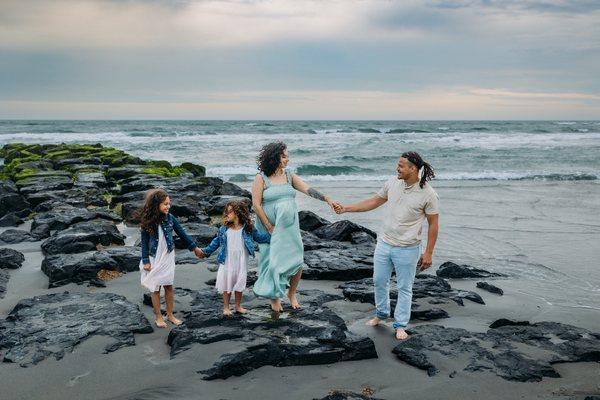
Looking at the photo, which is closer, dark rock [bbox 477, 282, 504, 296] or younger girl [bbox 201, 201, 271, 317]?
younger girl [bbox 201, 201, 271, 317]

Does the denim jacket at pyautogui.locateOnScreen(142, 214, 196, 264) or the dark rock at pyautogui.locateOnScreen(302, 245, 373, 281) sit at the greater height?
the denim jacket at pyautogui.locateOnScreen(142, 214, 196, 264)

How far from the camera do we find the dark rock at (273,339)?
499 cm

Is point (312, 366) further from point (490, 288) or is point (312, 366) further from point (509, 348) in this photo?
point (490, 288)

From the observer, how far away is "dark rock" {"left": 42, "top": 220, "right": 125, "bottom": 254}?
8961 millimetres

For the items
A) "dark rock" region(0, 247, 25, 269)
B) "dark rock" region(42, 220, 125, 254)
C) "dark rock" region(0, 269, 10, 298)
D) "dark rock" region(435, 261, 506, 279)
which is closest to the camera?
"dark rock" region(0, 269, 10, 298)

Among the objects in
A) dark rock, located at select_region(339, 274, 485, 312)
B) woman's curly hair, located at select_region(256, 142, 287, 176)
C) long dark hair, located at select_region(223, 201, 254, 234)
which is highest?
woman's curly hair, located at select_region(256, 142, 287, 176)

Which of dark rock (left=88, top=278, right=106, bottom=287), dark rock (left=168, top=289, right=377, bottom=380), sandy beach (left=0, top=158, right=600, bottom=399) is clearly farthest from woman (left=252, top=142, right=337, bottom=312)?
dark rock (left=88, top=278, right=106, bottom=287)

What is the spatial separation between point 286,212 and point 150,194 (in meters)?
1.53

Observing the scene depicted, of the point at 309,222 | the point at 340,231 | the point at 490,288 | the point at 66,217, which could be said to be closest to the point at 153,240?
the point at 490,288

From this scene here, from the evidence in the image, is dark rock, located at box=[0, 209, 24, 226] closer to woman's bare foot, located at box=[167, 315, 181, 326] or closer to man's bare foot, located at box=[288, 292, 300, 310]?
woman's bare foot, located at box=[167, 315, 181, 326]

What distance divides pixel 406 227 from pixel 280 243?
4.81ft

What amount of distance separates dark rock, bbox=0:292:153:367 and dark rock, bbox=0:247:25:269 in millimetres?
2031

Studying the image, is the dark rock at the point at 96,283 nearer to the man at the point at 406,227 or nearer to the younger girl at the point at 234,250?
the younger girl at the point at 234,250

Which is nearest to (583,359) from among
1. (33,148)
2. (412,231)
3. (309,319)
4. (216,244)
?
(412,231)
